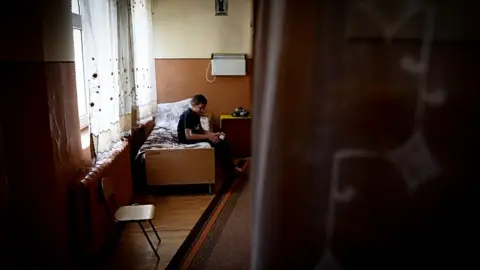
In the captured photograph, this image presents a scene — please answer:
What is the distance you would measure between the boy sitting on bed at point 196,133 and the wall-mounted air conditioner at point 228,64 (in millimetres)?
1050

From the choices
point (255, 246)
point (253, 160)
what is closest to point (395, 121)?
point (253, 160)

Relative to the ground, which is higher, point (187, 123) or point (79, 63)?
point (79, 63)

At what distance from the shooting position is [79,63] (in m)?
2.99

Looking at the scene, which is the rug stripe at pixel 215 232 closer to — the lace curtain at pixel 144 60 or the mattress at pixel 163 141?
the mattress at pixel 163 141

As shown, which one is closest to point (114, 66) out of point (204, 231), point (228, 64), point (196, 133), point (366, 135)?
point (196, 133)

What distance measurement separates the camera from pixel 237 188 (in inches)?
169

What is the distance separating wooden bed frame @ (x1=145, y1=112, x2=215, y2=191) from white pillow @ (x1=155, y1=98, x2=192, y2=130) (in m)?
1.03

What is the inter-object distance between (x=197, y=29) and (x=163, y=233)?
3.03 metres

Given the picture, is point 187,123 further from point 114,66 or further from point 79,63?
point 79,63

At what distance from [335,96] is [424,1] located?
32 cm

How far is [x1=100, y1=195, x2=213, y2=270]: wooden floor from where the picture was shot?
272 cm

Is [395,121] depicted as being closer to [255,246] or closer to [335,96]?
[335,96]

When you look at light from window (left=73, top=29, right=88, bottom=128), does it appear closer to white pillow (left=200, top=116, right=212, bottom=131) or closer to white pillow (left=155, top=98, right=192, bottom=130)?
white pillow (left=155, top=98, right=192, bottom=130)

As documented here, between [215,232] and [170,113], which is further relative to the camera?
[170,113]
